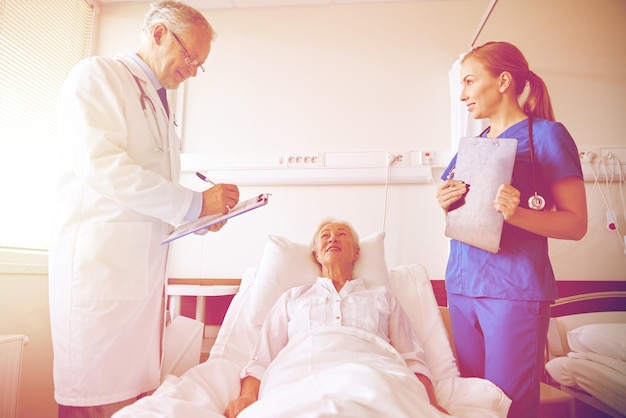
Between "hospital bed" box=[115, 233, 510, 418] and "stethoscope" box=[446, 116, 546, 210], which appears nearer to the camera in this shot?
"hospital bed" box=[115, 233, 510, 418]

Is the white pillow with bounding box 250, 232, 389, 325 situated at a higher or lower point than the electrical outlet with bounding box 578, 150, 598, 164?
lower

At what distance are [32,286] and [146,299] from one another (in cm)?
98

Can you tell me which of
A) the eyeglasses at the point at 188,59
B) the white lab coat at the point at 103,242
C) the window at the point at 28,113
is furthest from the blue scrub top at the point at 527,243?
the window at the point at 28,113

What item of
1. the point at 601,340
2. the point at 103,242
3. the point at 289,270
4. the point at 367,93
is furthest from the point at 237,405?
the point at 367,93

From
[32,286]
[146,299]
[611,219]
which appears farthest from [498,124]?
[32,286]

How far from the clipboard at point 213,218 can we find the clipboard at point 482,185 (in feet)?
2.03

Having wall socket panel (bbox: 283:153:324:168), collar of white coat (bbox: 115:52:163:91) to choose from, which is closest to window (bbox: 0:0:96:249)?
collar of white coat (bbox: 115:52:163:91)

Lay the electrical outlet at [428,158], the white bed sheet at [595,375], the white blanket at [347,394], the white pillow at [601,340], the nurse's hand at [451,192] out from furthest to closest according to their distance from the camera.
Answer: the electrical outlet at [428,158] < the white pillow at [601,340] < the white bed sheet at [595,375] < the nurse's hand at [451,192] < the white blanket at [347,394]

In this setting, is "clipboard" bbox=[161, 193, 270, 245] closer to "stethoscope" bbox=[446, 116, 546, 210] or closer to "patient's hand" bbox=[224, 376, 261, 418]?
"patient's hand" bbox=[224, 376, 261, 418]

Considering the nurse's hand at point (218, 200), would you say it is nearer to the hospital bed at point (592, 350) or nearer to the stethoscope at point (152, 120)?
the stethoscope at point (152, 120)

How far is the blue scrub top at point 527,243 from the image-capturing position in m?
1.17

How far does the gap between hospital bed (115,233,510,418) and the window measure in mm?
1118

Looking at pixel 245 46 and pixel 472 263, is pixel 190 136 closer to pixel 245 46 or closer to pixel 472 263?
pixel 245 46

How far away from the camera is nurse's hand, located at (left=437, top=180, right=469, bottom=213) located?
4.14 feet
